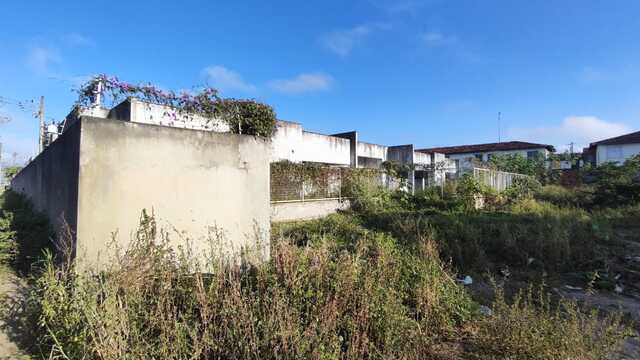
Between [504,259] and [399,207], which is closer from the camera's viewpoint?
→ [504,259]

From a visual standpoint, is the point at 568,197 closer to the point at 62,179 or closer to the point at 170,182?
the point at 170,182

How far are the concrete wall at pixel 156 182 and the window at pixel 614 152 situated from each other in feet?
120

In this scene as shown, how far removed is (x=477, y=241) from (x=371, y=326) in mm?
4748

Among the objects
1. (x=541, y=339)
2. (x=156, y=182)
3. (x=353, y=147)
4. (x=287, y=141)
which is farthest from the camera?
(x=353, y=147)

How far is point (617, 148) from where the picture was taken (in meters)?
29.2

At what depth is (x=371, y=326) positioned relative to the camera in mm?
2711

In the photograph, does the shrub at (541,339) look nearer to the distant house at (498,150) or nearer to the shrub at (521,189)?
the shrub at (521,189)

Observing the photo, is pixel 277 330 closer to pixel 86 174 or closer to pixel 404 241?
pixel 86 174

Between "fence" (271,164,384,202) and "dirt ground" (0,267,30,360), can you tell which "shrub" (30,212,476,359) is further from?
"fence" (271,164,384,202)

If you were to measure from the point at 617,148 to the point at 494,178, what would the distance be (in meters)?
23.5

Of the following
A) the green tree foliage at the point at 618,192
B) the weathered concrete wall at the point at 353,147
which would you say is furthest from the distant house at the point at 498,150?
the green tree foliage at the point at 618,192

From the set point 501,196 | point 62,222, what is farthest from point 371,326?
point 501,196

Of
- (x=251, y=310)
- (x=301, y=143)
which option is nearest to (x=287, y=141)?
(x=301, y=143)

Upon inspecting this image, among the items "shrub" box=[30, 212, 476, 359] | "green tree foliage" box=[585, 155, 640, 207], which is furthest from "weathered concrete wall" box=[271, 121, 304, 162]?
"green tree foliage" box=[585, 155, 640, 207]
